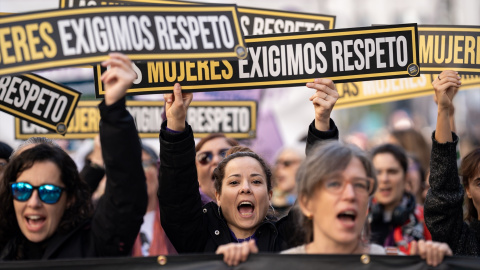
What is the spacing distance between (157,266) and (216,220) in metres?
0.89

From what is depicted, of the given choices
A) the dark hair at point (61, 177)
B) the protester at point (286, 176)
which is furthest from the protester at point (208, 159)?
the protester at point (286, 176)

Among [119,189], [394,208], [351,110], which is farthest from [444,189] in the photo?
[351,110]

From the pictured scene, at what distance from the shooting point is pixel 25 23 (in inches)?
173

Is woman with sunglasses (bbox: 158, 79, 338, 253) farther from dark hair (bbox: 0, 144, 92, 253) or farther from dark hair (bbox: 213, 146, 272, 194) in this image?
dark hair (bbox: 0, 144, 92, 253)

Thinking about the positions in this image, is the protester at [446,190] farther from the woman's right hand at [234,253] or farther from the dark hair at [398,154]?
the dark hair at [398,154]

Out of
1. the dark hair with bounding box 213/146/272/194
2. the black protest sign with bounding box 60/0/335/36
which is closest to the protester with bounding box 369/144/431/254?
the black protest sign with bounding box 60/0/335/36

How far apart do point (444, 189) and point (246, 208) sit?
1.09m

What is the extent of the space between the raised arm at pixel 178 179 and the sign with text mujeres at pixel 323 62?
336mm

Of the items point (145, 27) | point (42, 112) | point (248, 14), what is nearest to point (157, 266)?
point (145, 27)

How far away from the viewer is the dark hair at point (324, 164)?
414cm

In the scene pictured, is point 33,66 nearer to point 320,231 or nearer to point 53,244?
point 53,244

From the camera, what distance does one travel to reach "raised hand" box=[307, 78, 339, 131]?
4918mm

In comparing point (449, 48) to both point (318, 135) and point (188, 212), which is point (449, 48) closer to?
point (318, 135)

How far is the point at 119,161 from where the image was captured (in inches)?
165
